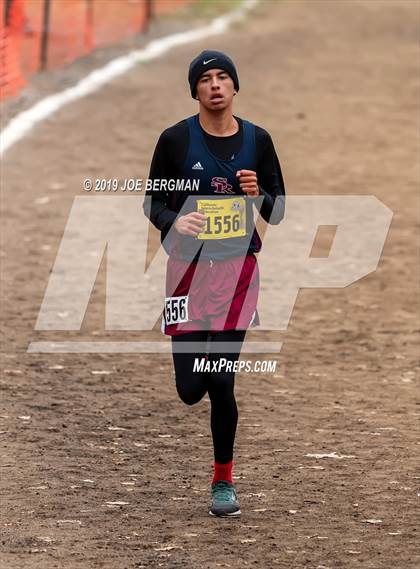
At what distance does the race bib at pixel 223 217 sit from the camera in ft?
25.1

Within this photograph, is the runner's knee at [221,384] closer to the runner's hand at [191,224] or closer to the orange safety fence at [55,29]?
the runner's hand at [191,224]

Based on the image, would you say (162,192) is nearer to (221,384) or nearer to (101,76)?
(221,384)

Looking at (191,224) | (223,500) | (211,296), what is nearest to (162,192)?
(191,224)

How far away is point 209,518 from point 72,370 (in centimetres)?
349

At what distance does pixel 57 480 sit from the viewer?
837cm

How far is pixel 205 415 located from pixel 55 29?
16.1m

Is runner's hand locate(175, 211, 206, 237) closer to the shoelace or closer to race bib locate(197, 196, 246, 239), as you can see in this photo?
race bib locate(197, 196, 246, 239)

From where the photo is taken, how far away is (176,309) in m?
7.79

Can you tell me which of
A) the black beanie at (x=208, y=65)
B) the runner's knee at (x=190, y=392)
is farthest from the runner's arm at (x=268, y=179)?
the runner's knee at (x=190, y=392)

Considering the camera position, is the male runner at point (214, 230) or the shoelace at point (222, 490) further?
the shoelace at point (222, 490)

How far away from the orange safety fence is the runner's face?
12735 mm

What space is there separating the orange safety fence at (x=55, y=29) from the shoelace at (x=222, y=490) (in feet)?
42.7

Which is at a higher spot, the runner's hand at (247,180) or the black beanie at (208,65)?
the black beanie at (208,65)

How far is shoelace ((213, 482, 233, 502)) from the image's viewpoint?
7875 millimetres
